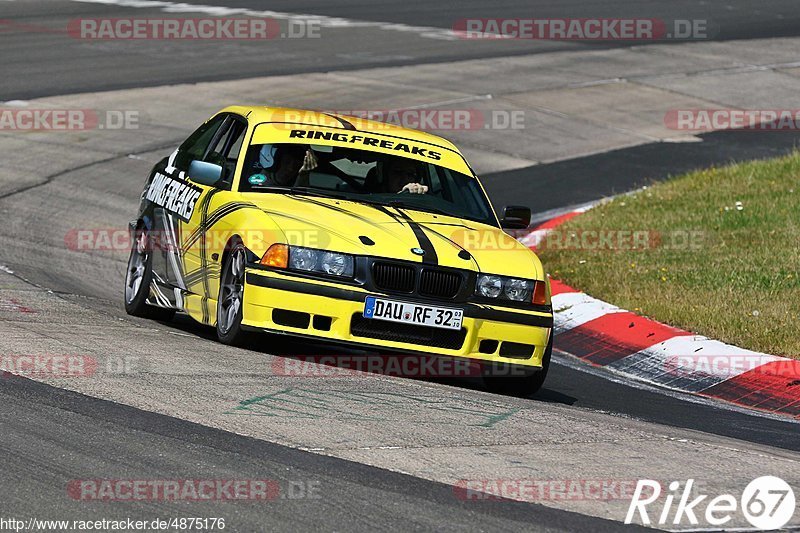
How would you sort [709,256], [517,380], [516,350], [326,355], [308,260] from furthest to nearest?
1. [709,256]
2. [326,355]
3. [517,380]
4. [516,350]
5. [308,260]

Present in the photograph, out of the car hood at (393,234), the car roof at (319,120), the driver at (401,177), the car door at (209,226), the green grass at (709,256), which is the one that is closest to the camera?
the car hood at (393,234)

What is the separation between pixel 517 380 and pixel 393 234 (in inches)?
47.6

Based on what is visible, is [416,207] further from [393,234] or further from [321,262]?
[321,262]

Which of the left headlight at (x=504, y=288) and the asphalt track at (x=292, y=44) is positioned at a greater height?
the asphalt track at (x=292, y=44)

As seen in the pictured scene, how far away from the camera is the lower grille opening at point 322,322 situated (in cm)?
832

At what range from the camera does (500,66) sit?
25078 mm

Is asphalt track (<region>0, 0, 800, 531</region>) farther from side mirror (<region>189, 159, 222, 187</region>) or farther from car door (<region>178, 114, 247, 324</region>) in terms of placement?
side mirror (<region>189, 159, 222, 187</region>)

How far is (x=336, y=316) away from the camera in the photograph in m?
8.30

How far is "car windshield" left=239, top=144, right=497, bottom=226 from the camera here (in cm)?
944

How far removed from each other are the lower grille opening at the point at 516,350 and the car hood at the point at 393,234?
1.34ft

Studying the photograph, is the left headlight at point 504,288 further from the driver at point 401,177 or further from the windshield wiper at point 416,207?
the driver at point 401,177

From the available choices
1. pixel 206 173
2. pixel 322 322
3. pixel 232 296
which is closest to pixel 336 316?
pixel 322 322

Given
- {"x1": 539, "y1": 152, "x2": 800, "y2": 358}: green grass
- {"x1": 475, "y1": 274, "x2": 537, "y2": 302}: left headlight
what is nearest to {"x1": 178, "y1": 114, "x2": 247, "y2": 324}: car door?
{"x1": 475, "y1": 274, "x2": 537, "y2": 302}: left headlight

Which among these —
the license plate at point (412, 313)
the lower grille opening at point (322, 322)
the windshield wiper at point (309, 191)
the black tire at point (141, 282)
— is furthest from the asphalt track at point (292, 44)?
the license plate at point (412, 313)
